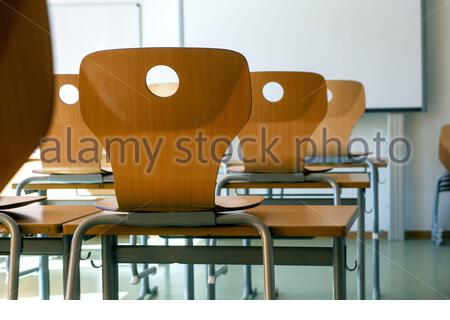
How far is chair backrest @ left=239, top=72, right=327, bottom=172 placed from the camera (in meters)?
2.39

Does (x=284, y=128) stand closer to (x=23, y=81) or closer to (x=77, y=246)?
(x=77, y=246)

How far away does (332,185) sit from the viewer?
2375mm

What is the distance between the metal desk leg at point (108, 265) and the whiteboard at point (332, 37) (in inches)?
149

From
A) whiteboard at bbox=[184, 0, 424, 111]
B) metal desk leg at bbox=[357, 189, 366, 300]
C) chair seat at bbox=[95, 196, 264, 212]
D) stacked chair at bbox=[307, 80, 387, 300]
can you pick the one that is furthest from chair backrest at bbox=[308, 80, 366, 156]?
chair seat at bbox=[95, 196, 264, 212]

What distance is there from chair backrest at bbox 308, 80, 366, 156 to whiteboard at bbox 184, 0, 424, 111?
4.91 ft

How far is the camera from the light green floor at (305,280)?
3.31m

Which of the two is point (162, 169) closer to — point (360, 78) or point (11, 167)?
point (11, 167)

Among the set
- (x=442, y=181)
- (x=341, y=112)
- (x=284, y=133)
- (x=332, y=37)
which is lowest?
(x=442, y=181)

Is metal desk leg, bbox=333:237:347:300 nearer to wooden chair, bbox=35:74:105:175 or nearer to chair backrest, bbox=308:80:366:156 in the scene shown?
wooden chair, bbox=35:74:105:175

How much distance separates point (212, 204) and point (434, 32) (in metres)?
4.17

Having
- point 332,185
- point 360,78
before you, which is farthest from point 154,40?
point 332,185

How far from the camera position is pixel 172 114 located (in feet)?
4.60

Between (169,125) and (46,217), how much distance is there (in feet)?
1.43

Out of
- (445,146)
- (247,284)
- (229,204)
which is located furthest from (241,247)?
(445,146)
